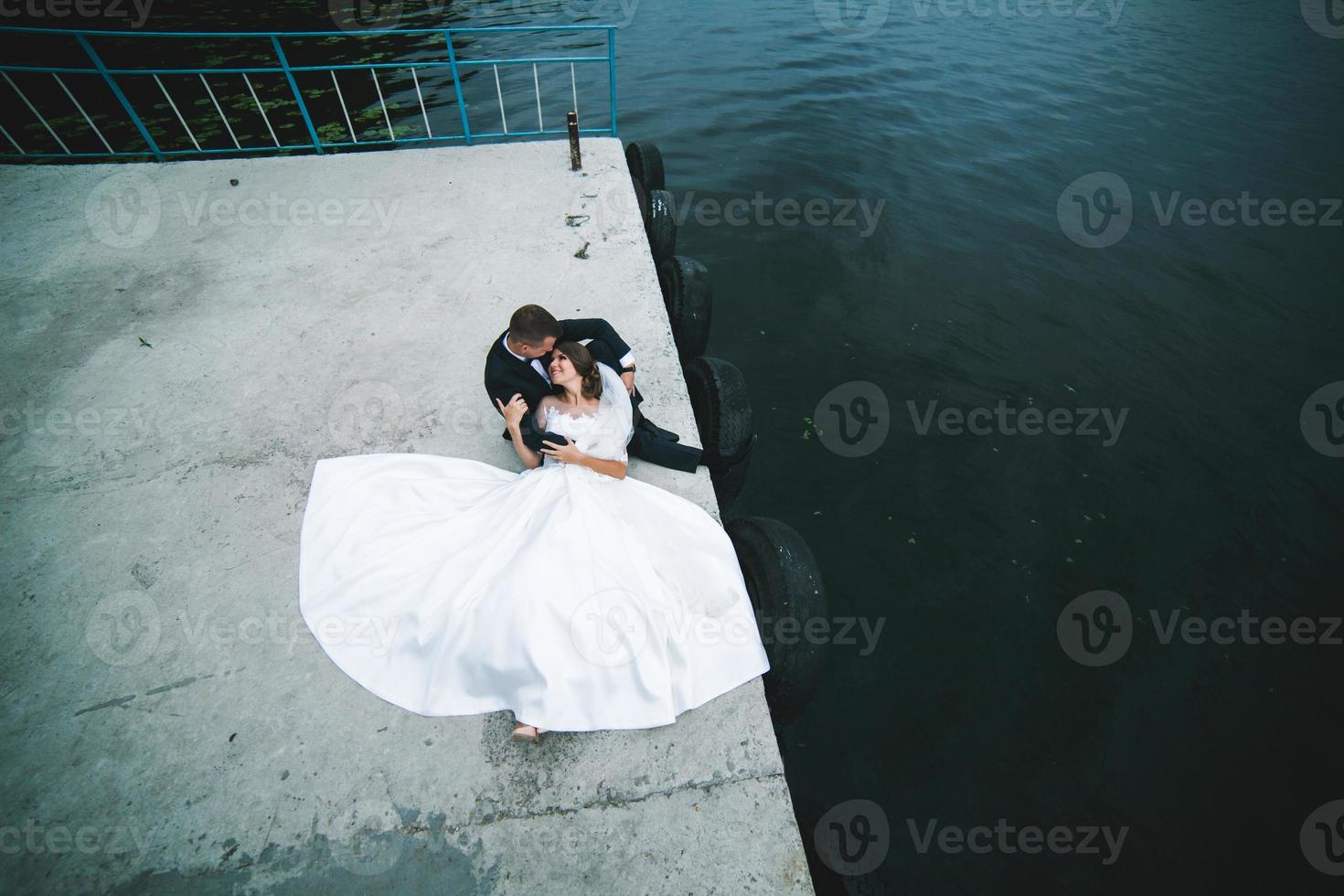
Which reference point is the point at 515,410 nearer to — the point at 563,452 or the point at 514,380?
the point at 514,380

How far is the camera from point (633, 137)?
10.8m

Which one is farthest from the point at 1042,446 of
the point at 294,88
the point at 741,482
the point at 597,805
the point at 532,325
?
the point at 294,88

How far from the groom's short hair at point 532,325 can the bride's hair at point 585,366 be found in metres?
0.11

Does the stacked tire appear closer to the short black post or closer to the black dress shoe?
the black dress shoe

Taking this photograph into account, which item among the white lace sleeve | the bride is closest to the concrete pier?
the bride

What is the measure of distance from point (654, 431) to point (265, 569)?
8.22ft

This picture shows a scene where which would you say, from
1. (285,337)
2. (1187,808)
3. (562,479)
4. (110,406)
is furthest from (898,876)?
(110,406)

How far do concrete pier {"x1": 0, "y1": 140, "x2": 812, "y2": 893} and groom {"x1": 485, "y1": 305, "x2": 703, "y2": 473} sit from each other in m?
0.29

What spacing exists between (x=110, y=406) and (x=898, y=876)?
6347 millimetres

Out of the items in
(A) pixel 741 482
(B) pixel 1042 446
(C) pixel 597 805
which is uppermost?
(C) pixel 597 805

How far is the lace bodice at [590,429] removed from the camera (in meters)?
3.23

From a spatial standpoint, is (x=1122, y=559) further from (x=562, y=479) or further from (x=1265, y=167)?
(x=1265, y=167)

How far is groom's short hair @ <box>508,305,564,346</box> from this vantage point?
302 centimetres

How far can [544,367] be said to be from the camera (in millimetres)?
3271
